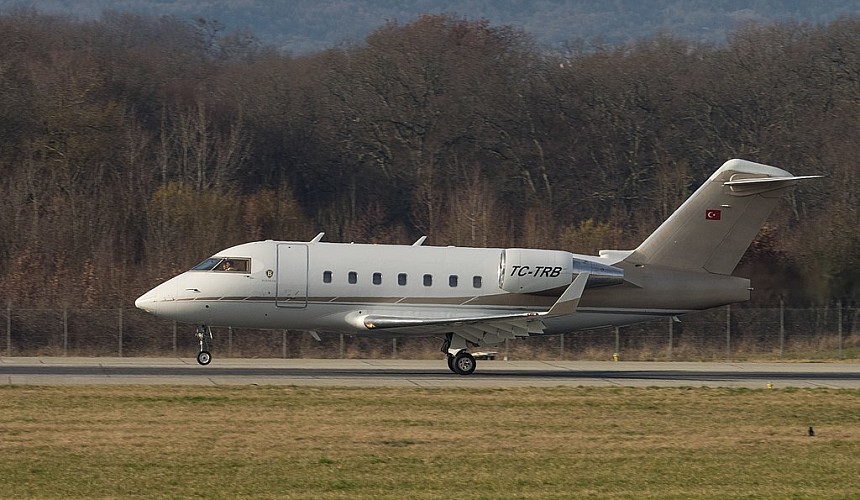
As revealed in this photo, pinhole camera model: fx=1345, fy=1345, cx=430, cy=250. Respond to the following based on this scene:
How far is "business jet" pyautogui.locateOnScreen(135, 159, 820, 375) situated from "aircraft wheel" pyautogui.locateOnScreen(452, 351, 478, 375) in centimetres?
3

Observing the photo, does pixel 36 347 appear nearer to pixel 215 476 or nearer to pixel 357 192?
pixel 215 476

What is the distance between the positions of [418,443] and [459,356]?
13.4 metres

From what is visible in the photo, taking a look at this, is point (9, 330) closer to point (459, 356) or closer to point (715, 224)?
point (459, 356)

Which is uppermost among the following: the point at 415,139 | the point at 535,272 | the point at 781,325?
the point at 415,139

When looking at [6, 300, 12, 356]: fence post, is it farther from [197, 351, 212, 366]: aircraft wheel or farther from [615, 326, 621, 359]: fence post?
[615, 326, 621, 359]: fence post

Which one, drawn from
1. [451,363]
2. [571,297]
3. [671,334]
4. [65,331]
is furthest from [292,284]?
[671,334]

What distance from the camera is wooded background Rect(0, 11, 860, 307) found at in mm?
58562

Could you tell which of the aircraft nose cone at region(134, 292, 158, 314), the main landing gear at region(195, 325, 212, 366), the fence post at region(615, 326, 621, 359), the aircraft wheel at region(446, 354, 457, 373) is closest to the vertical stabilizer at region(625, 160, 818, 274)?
the aircraft wheel at region(446, 354, 457, 373)

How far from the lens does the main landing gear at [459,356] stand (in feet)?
114

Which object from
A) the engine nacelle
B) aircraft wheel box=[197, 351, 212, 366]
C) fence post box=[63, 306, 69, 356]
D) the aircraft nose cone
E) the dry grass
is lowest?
the dry grass

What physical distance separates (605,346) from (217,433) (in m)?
26.8

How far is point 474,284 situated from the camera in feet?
115

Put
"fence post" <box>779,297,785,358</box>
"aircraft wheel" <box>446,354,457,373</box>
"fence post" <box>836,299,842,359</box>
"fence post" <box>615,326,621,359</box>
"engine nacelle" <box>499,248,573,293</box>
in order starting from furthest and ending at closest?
"fence post" <box>615,326,621,359</box>, "fence post" <box>779,297,785,358</box>, "fence post" <box>836,299,842,359</box>, "aircraft wheel" <box>446,354,457,373</box>, "engine nacelle" <box>499,248,573,293</box>

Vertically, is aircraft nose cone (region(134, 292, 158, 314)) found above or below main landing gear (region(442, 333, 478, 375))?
above
